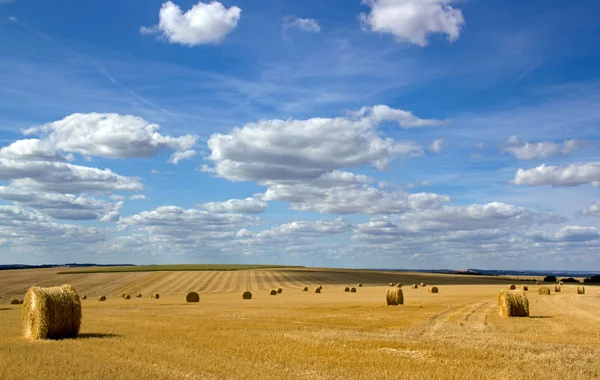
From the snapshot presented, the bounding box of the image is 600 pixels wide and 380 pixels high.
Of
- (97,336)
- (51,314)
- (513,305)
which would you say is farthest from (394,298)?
(51,314)

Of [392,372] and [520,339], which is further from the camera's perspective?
[520,339]

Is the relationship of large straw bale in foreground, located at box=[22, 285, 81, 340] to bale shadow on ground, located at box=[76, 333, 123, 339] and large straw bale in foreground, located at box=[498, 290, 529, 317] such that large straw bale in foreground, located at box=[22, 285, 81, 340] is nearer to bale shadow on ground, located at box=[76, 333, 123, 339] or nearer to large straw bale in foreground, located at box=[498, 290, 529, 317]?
bale shadow on ground, located at box=[76, 333, 123, 339]

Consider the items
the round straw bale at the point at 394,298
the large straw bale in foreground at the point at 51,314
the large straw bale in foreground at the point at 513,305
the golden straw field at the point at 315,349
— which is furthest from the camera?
the round straw bale at the point at 394,298

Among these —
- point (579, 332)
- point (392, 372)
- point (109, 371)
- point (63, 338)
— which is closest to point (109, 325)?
point (63, 338)

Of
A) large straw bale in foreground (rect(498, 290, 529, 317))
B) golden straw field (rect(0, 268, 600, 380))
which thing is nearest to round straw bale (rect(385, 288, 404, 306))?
large straw bale in foreground (rect(498, 290, 529, 317))

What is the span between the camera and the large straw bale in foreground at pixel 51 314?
1891cm

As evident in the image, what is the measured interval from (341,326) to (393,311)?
28.0ft

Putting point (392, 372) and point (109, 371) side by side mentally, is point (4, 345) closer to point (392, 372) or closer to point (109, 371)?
point (109, 371)

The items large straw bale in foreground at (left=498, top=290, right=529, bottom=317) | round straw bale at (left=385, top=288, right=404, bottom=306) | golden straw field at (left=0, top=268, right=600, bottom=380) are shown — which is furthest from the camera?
round straw bale at (left=385, top=288, right=404, bottom=306)

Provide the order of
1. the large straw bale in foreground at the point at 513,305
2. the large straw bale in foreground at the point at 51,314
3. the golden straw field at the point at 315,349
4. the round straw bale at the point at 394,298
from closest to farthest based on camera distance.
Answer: the golden straw field at the point at 315,349 → the large straw bale in foreground at the point at 51,314 → the large straw bale in foreground at the point at 513,305 → the round straw bale at the point at 394,298

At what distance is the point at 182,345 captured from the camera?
16781mm

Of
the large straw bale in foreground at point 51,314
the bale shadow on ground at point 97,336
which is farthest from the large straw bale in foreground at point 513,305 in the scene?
the large straw bale in foreground at point 51,314

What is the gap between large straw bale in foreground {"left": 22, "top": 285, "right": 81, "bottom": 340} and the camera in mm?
18906

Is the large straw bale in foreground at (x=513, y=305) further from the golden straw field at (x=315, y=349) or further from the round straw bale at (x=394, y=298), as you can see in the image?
the round straw bale at (x=394, y=298)
